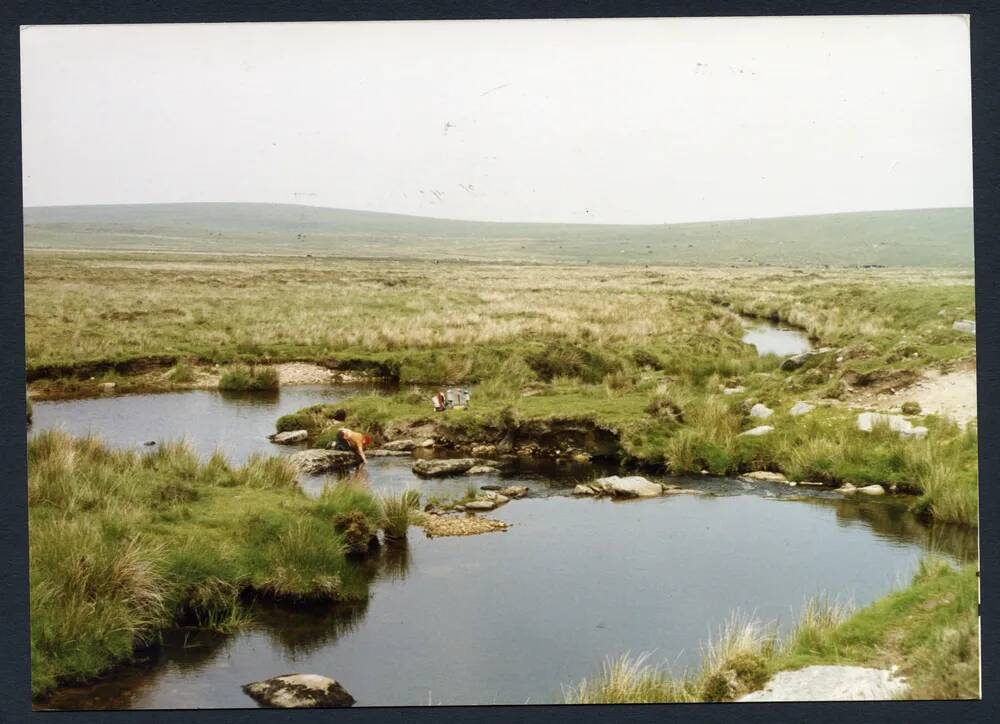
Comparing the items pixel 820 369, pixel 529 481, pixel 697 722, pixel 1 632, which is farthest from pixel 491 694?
pixel 820 369

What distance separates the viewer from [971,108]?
308 inches

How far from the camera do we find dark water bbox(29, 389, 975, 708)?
7020mm

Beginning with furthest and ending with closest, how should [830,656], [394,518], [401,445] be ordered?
1. [401,445]
2. [394,518]
3. [830,656]

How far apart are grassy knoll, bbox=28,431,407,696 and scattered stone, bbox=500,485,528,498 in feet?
3.86

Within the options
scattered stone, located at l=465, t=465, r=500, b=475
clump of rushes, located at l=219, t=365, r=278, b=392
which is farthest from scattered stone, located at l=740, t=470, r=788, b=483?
clump of rushes, located at l=219, t=365, r=278, b=392

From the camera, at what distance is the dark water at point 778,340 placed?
366 inches

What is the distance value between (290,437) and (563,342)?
314cm

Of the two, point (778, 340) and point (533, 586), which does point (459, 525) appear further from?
point (778, 340)

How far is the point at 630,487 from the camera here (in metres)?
9.38

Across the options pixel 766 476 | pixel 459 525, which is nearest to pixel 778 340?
pixel 766 476

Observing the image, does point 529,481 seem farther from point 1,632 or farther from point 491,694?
point 1,632

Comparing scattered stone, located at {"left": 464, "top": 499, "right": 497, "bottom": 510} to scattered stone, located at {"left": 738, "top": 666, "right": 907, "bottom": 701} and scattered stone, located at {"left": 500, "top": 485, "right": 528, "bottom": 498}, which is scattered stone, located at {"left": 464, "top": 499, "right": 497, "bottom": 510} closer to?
scattered stone, located at {"left": 500, "top": 485, "right": 528, "bottom": 498}

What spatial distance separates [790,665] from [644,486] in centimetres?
283

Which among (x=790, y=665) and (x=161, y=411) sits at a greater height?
(x=161, y=411)
